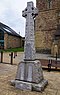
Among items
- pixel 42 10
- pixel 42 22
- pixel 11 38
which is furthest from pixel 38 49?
pixel 11 38

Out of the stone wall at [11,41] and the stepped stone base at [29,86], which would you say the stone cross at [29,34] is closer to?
the stepped stone base at [29,86]

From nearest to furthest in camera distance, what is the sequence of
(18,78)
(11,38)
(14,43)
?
(18,78) → (11,38) → (14,43)

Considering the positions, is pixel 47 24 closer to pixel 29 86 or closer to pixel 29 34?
pixel 29 34

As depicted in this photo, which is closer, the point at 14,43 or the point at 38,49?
the point at 38,49

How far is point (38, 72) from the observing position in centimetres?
603

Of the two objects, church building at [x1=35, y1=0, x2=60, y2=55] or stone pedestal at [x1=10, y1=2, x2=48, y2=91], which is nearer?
stone pedestal at [x1=10, y1=2, x2=48, y2=91]

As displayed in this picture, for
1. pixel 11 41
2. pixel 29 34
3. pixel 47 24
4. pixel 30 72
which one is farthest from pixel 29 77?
pixel 11 41

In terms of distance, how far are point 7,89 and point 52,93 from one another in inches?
66.0

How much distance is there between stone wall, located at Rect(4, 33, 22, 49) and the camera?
39062 mm

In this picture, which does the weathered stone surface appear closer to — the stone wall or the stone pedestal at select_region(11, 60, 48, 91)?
the stone pedestal at select_region(11, 60, 48, 91)

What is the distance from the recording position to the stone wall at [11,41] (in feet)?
128

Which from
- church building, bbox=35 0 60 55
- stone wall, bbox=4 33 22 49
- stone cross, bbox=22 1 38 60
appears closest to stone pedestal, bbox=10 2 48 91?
stone cross, bbox=22 1 38 60

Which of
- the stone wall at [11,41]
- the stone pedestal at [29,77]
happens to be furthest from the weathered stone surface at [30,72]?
the stone wall at [11,41]

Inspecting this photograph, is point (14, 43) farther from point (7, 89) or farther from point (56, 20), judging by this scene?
point (7, 89)
